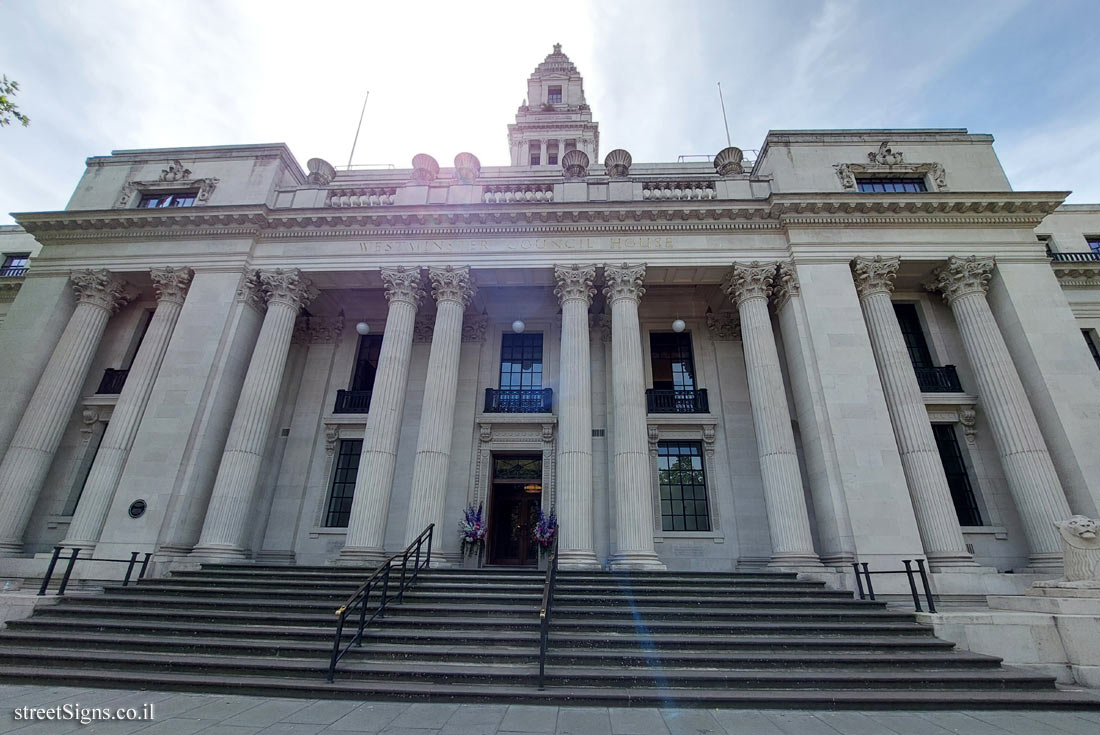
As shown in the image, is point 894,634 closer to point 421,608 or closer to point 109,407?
point 421,608

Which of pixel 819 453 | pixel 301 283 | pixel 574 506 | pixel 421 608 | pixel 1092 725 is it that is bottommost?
pixel 1092 725

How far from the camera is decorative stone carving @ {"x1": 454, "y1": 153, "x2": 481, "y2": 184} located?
15.7 meters

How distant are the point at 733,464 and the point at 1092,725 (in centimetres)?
947

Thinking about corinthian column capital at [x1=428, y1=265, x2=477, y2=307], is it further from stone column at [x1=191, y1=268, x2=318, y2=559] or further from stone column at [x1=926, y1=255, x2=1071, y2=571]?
stone column at [x1=926, y1=255, x2=1071, y2=571]

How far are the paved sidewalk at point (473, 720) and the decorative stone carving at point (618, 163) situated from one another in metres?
14.6

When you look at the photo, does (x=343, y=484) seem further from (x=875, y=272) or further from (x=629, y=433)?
(x=875, y=272)

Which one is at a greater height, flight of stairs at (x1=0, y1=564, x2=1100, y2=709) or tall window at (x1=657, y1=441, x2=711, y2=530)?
tall window at (x1=657, y1=441, x2=711, y2=530)

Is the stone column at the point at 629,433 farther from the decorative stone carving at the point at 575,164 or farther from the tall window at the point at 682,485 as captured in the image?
the decorative stone carving at the point at 575,164

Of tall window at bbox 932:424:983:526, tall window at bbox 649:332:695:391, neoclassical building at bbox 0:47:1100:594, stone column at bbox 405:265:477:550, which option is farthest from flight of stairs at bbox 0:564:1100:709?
tall window at bbox 649:332:695:391

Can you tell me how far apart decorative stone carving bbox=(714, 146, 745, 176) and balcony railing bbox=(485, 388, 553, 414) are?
30.4ft

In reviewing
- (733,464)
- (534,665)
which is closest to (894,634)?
(534,665)

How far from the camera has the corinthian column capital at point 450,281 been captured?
46.5 ft

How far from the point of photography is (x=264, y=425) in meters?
12.9

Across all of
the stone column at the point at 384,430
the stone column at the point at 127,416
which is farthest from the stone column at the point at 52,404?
the stone column at the point at 384,430
